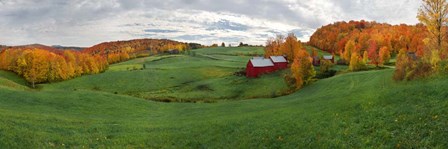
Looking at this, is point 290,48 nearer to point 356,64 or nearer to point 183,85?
point 356,64

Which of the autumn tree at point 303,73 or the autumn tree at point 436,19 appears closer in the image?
the autumn tree at point 436,19

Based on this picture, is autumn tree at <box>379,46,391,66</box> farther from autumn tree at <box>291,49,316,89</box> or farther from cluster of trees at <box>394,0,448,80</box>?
cluster of trees at <box>394,0,448,80</box>

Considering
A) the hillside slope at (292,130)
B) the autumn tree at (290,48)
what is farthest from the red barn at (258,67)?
the hillside slope at (292,130)

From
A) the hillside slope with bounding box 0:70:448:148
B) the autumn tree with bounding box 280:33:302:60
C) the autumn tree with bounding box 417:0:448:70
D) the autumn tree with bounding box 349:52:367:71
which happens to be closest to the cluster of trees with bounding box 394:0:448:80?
the autumn tree with bounding box 417:0:448:70

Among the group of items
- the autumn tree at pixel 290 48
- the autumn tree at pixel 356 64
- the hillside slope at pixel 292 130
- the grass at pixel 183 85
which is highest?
the autumn tree at pixel 290 48

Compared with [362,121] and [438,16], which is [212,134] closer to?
[362,121]

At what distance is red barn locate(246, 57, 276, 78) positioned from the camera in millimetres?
97125

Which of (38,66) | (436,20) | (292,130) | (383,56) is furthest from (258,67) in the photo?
(292,130)

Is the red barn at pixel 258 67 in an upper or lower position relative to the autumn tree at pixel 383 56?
lower

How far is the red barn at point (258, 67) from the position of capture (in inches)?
3824

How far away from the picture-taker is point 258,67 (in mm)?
97875

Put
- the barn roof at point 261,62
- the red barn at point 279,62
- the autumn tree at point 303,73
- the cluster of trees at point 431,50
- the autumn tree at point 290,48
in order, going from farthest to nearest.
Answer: the autumn tree at point 290,48, the red barn at point 279,62, the barn roof at point 261,62, the autumn tree at point 303,73, the cluster of trees at point 431,50

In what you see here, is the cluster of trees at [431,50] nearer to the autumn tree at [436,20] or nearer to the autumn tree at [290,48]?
the autumn tree at [436,20]

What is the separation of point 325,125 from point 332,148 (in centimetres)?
529
